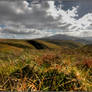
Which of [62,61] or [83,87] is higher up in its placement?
[62,61]

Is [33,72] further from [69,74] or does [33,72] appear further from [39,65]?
[69,74]

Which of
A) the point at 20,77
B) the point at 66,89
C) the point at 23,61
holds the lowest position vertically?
the point at 66,89

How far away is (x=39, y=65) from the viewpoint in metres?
3.80

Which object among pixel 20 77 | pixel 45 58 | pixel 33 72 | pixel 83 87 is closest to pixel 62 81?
pixel 83 87

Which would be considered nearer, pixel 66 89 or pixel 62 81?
pixel 66 89

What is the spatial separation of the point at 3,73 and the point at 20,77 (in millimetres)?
490

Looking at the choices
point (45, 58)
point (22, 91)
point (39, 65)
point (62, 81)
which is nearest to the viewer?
point (22, 91)

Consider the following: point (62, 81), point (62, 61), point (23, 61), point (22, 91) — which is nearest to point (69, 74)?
point (62, 81)

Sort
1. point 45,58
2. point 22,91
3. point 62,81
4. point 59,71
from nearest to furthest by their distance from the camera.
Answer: point 22,91, point 62,81, point 59,71, point 45,58

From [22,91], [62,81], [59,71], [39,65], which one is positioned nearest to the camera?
[22,91]

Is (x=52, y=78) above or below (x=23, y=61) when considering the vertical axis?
below

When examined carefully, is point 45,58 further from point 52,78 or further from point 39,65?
point 52,78

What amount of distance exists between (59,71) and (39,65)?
2.26 ft

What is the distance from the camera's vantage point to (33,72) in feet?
11.2
